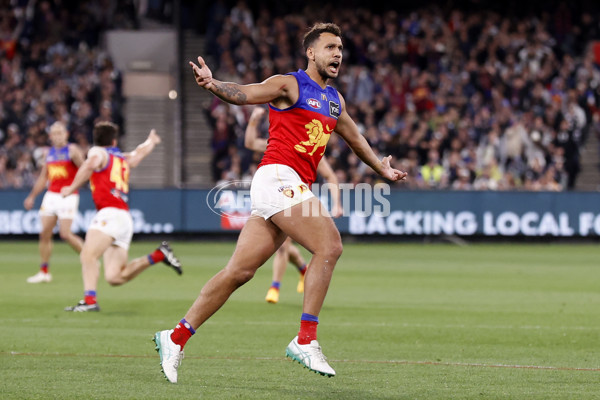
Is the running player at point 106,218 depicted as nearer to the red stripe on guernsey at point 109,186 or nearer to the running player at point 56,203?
the red stripe on guernsey at point 109,186


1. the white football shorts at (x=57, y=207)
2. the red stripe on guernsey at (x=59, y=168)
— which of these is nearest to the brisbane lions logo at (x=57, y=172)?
the red stripe on guernsey at (x=59, y=168)

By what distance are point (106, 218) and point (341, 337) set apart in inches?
149

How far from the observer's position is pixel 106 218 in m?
13.0

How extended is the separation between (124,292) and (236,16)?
19.5m

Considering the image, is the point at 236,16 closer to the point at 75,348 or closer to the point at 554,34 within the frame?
the point at 554,34

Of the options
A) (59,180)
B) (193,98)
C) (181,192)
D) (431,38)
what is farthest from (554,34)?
(59,180)

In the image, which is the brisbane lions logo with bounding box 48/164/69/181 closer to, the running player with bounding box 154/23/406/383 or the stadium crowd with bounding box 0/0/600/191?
the running player with bounding box 154/23/406/383

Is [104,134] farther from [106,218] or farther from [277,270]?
[277,270]

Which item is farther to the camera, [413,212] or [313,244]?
[413,212]

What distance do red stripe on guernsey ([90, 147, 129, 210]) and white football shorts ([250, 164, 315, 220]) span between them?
5.63m

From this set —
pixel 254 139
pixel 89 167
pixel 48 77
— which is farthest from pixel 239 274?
pixel 48 77

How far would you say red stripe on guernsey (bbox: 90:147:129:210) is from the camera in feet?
43.2

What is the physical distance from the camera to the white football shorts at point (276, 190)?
773cm

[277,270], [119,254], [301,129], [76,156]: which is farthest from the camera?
[76,156]
